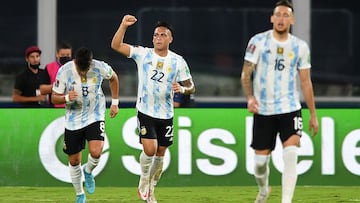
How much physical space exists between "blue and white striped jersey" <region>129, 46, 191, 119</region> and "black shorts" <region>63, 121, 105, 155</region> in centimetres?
52

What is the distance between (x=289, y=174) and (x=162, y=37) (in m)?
2.69

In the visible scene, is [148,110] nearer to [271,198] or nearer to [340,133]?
[271,198]

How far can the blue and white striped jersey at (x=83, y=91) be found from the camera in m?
14.0

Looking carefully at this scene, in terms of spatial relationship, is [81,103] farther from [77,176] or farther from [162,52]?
[162,52]

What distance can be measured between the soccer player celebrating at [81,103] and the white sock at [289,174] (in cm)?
277

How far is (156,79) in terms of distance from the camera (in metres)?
14.1

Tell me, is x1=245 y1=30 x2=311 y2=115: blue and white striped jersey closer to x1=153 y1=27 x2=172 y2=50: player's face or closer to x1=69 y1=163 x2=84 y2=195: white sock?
x1=153 y1=27 x2=172 y2=50: player's face

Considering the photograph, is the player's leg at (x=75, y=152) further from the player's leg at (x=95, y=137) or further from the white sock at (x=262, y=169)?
the white sock at (x=262, y=169)

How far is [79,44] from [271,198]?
20.8ft

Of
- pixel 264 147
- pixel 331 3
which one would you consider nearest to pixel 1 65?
pixel 331 3

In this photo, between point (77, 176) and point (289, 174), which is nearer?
point (289, 174)

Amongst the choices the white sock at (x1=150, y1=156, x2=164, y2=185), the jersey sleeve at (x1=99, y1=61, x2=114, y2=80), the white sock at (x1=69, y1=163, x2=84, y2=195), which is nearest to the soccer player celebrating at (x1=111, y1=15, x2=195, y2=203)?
the white sock at (x1=150, y1=156, x2=164, y2=185)

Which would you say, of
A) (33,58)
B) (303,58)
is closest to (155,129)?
(303,58)

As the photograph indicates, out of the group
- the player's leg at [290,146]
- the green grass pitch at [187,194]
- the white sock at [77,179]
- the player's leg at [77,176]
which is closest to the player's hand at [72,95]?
the player's leg at [77,176]
